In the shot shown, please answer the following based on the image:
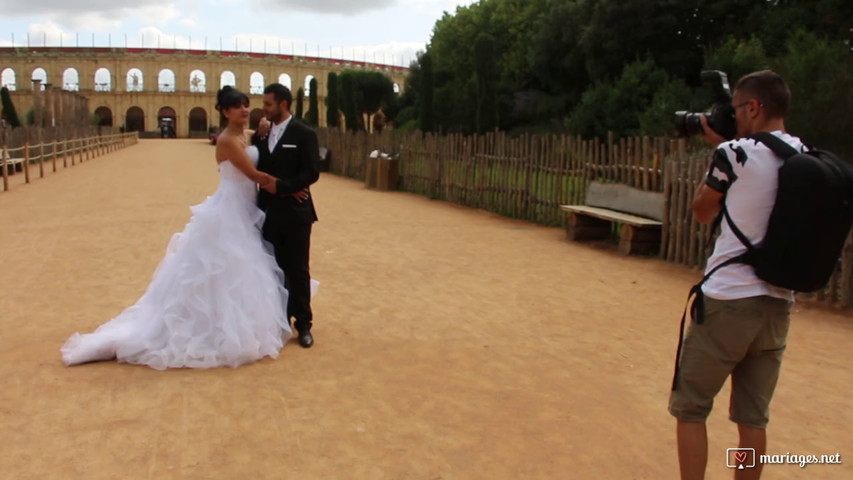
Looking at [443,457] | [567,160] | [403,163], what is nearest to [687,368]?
[443,457]

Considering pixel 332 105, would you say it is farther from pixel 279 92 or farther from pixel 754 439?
pixel 754 439

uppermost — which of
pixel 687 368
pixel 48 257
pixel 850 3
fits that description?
pixel 850 3

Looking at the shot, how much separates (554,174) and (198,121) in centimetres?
7945

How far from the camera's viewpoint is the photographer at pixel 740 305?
269 centimetres

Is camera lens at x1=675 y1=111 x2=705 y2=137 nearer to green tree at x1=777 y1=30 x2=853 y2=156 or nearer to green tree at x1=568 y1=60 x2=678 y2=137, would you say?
green tree at x1=777 y1=30 x2=853 y2=156

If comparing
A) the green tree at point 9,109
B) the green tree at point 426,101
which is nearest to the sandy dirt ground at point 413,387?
the green tree at point 426,101

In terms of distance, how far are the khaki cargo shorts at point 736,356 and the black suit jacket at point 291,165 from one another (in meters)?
3.10

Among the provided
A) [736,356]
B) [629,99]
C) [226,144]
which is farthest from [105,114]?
[736,356]

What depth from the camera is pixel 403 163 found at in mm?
19359

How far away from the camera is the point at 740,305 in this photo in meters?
2.70

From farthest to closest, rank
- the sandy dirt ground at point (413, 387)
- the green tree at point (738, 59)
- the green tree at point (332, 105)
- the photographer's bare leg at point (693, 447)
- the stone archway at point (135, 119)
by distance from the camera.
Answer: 1. the stone archway at point (135, 119)
2. the green tree at point (332, 105)
3. the green tree at point (738, 59)
4. the sandy dirt ground at point (413, 387)
5. the photographer's bare leg at point (693, 447)

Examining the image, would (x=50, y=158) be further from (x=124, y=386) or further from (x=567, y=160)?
(x=124, y=386)

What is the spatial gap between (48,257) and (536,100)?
106ft

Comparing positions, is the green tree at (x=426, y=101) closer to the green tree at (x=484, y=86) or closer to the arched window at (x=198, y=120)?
the green tree at (x=484, y=86)
